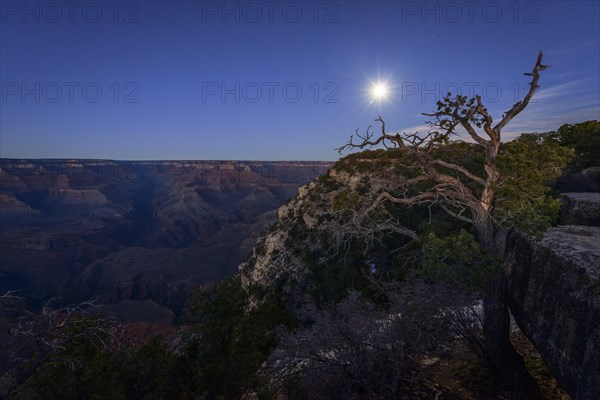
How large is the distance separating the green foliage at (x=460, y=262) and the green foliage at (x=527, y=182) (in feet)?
4.20

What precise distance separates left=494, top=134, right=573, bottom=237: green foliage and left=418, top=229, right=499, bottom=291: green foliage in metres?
1.28

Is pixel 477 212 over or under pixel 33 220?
over

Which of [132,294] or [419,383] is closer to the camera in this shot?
[419,383]

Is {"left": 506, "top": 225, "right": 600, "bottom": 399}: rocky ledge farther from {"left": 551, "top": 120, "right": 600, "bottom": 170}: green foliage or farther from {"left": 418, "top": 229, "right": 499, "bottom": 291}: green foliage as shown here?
{"left": 551, "top": 120, "right": 600, "bottom": 170}: green foliage

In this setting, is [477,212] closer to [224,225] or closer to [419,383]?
[419,383]

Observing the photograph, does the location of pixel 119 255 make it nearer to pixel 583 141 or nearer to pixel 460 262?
pixel 583 141

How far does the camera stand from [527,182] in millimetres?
7918

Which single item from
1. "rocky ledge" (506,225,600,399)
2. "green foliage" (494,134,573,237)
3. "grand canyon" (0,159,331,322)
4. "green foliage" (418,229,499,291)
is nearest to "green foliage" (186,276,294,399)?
"green foliage" (418,229,499,291)

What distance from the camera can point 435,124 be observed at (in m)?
7.92

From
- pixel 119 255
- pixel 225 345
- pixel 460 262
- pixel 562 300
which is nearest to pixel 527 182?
pixel 460 262

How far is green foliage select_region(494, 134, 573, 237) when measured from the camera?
7672 millimetres

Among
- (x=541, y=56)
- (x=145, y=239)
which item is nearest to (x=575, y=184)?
(x=541, y=56)

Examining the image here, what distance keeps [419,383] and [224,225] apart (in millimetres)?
146816

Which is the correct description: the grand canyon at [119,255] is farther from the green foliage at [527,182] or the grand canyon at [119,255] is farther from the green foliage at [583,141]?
the green foliage at [583,141]
